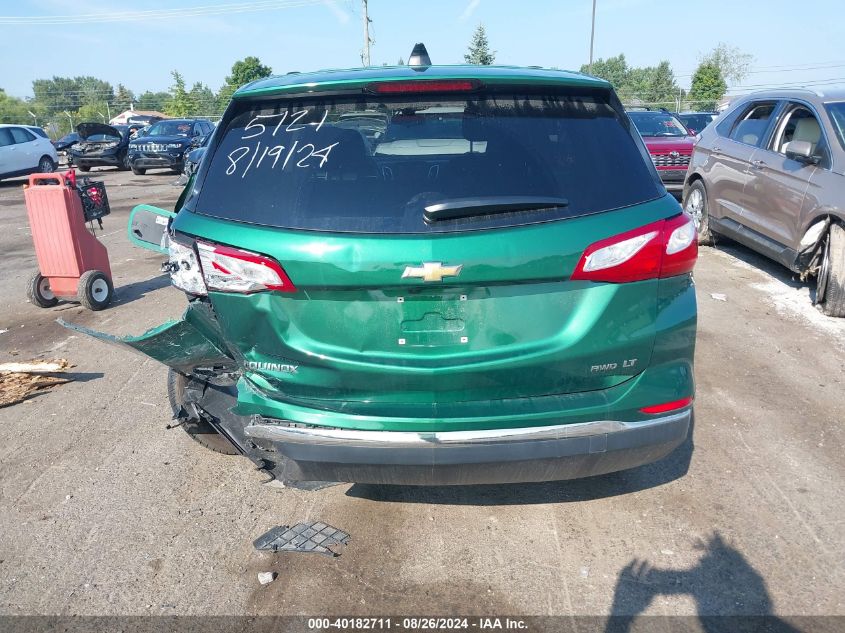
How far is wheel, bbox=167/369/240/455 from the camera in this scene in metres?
3.48

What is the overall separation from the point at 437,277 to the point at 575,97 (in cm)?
101

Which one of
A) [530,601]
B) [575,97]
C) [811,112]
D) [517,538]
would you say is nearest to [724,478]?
[517,538]

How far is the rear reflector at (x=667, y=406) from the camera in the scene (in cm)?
263

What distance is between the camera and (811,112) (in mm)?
6801

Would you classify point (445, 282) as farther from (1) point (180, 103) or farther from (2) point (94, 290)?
(1) point (180, 103)

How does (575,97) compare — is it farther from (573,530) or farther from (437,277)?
(573,530)

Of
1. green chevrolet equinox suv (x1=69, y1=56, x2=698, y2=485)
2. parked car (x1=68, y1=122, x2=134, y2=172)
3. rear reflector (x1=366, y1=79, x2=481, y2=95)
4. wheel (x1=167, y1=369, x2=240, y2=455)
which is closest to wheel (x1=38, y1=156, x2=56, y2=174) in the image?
parked car (x1=68, y1=122, x2=134, y2=172)

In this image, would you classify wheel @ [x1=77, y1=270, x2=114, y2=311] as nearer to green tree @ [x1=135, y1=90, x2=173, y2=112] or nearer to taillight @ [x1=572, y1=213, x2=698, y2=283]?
taillight @ [x1=572, y1=213, x2=698, y2=283]

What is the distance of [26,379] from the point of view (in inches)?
191

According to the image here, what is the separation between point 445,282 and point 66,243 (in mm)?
5570

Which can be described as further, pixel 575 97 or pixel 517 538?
pixel 517 538

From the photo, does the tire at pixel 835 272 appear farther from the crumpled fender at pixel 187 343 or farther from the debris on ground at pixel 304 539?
the crumpled fender at pixel 187 343

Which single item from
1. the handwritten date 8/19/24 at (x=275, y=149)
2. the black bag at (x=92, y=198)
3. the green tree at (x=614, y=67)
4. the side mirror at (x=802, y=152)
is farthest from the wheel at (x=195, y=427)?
the green tree at (x=614, y=67)

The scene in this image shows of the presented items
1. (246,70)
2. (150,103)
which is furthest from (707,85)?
(150,103)
